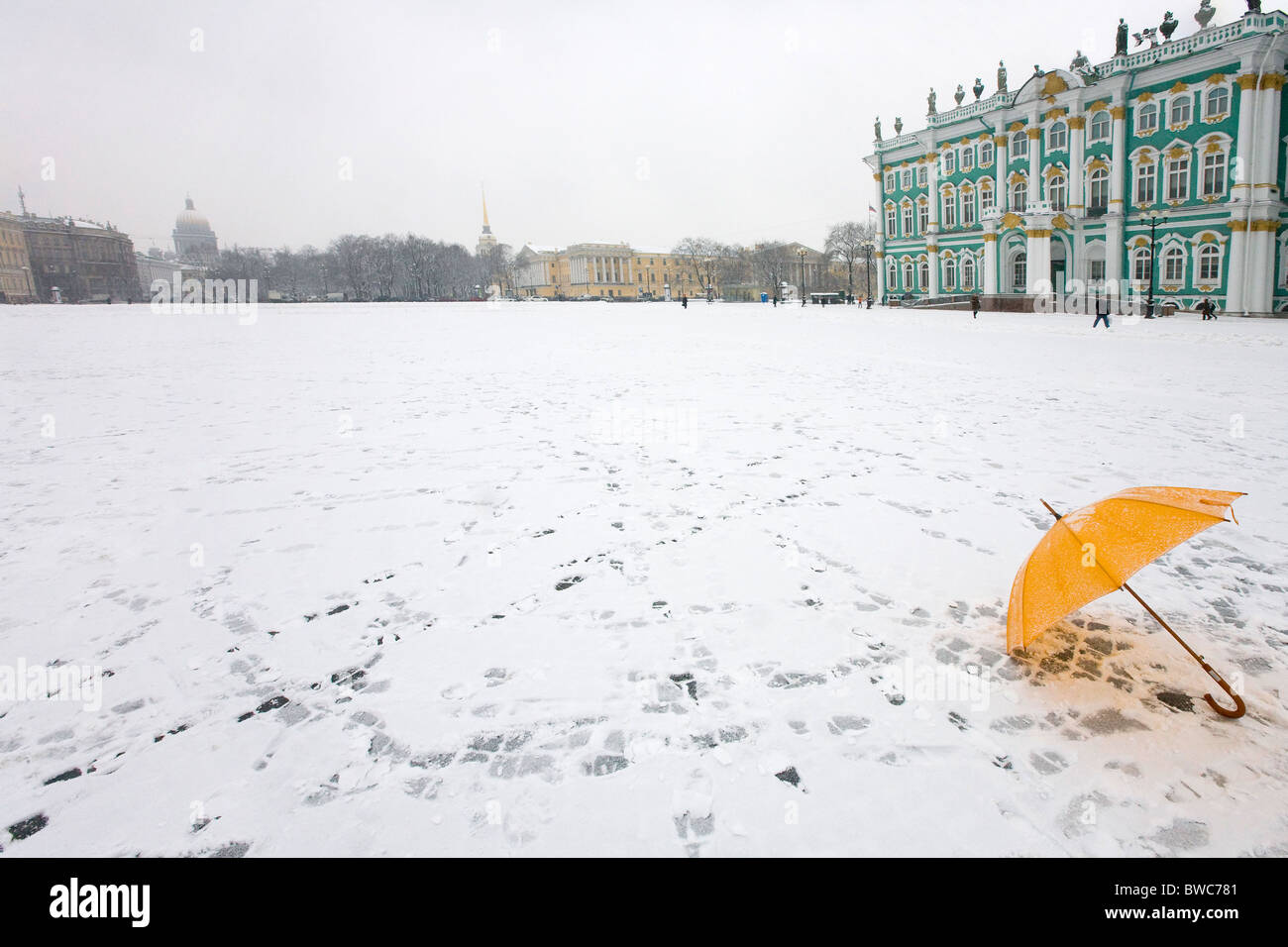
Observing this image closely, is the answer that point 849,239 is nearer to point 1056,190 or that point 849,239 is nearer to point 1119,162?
point 1056,190

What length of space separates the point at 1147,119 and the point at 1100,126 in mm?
2660

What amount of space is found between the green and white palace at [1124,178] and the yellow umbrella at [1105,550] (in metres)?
43.8

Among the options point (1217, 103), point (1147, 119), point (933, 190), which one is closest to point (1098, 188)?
point (1147, 119)

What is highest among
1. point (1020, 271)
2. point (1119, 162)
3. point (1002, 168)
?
point (1002, 168)

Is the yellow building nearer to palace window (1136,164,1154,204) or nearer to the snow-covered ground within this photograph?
palace window (1136,164,1154,204)

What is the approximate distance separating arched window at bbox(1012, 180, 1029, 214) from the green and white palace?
8 cm

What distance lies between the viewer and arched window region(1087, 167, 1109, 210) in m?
41.7

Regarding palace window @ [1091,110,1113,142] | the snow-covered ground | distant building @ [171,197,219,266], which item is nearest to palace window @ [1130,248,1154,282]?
palace window @ [1091,110,1113,142]

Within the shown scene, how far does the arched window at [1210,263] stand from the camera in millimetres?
36719

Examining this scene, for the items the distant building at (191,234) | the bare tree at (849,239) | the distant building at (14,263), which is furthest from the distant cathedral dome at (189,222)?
the bare tree at (849,239)

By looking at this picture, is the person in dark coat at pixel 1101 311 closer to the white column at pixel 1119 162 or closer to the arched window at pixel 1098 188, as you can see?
the white column at pixel 1119 162

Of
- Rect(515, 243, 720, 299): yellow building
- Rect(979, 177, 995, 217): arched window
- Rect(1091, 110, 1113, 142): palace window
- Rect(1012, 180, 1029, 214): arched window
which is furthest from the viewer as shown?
Rect(515, 243, 720, 299): yellow building

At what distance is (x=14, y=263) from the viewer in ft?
280
